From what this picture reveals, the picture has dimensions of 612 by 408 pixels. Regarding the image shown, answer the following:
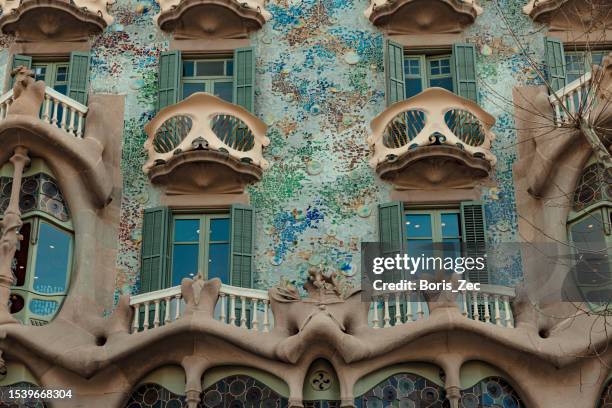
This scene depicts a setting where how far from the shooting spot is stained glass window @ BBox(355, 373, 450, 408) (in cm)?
1808

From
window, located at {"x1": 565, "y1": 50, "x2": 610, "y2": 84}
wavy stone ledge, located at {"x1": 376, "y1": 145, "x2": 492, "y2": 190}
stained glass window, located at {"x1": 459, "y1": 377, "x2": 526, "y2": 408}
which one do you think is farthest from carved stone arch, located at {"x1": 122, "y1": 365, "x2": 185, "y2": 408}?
window, located at {"x1": 565, "y1": 50, "x2": 610, "y2": 84}

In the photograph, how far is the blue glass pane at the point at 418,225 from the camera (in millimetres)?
20688

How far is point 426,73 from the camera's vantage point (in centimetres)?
2261

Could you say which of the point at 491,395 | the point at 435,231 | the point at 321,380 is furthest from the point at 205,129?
the point at 491,395

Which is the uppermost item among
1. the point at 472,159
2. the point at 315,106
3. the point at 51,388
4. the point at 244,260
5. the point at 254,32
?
the point at 254,32

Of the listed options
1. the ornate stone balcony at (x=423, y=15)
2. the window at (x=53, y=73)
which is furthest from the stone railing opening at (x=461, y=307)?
the window at (x=53, y=73)

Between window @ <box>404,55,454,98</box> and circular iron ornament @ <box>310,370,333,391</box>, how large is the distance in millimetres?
6224

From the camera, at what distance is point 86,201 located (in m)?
20.4

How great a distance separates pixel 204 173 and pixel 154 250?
5.35ft

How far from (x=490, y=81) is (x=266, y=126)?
4277 mm

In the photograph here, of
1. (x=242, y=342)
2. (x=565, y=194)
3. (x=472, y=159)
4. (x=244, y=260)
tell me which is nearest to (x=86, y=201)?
(x=244, y=260)

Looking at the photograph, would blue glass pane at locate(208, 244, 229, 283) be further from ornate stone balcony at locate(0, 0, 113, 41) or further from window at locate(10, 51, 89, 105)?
Result: ornate stone balcony at locate(0, 0, 113, 41)

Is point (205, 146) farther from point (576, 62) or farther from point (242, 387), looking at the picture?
point (576, 62)

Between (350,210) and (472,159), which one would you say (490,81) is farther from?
(350,210)
